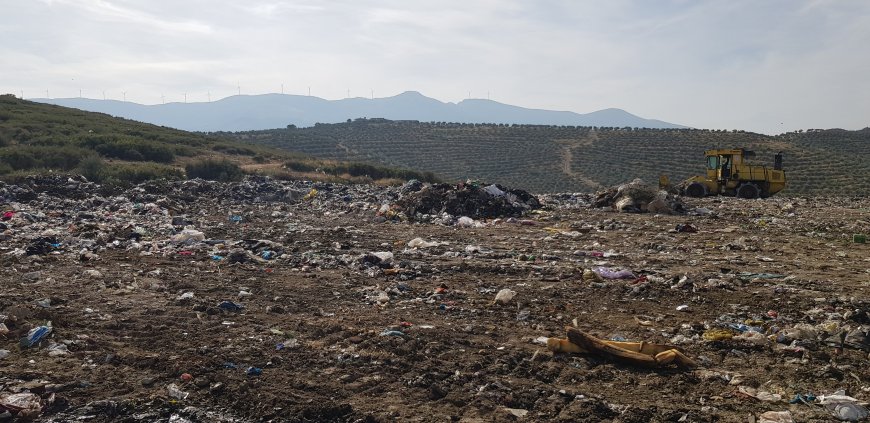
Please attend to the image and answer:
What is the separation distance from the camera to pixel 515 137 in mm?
45500

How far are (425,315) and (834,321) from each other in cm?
351

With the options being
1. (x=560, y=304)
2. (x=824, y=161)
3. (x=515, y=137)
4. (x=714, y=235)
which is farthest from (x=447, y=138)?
(x=560, y=304)

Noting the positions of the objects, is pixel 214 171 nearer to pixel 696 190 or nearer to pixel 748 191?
pixel 696 190

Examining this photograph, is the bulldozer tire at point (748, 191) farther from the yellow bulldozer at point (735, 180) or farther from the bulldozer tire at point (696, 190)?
the bulldozer tire at point (696, 190)

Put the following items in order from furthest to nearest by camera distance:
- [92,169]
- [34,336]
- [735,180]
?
[92,169]
[735,180]
[34,336]

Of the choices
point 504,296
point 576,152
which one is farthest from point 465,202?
point 576,152

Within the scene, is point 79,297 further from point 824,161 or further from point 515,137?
point 515,137

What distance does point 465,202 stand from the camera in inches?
515

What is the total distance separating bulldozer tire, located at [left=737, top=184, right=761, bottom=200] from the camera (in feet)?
56.4

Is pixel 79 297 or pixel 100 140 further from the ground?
pixel 100 140

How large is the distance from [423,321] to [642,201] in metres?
9.38

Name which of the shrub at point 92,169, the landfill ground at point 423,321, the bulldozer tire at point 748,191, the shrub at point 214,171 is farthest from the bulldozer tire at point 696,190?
the shrub at point 92,169

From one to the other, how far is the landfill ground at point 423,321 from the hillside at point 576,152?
20.5m

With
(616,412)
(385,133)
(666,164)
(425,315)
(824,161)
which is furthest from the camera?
(385,133)
